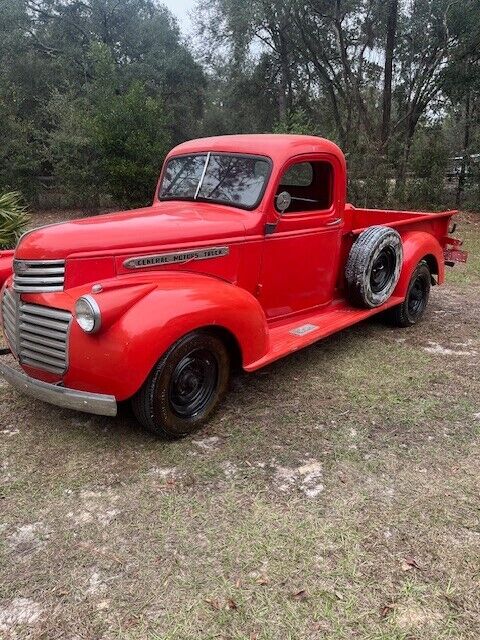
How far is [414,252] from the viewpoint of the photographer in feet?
15.9

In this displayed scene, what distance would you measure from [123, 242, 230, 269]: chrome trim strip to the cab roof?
0.88m

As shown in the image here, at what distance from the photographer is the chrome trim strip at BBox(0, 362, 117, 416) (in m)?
2.70

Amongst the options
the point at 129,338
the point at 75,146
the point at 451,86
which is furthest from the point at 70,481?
the point at 451,86

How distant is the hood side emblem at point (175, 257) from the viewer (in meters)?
3.06

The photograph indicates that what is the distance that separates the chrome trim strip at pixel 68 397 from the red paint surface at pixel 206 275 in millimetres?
74

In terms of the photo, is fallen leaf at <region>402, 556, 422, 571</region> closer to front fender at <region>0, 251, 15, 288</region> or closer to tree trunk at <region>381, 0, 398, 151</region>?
front fender at <region>0, 251, 15, 288</region>

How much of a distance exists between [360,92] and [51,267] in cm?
1417

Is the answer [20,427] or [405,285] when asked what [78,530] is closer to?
[20,427]

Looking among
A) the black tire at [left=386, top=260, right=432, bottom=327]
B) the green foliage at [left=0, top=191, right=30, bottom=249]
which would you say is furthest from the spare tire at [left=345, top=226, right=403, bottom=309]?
the green foliage at [left=0, top=191, right=30, bottom=249]

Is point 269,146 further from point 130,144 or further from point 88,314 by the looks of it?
point 130,144

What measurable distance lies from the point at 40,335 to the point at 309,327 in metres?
2.07

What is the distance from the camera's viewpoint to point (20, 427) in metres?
3.25

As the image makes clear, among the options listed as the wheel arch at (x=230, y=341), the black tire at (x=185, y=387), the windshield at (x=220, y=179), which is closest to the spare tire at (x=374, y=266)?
the windshield at (x=220, y=179)

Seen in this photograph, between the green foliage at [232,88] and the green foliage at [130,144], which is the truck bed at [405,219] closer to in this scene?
the green foliage at [232,88]
